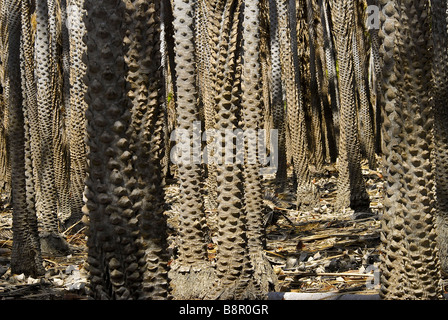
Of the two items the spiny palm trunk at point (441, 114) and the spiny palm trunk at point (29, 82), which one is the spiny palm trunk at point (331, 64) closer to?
the spiny palm trunk at point (29, 82)

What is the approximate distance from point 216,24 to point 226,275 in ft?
7.84

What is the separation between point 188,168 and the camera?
6695 mm

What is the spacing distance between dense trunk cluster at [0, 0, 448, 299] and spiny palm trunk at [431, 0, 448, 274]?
1 cm

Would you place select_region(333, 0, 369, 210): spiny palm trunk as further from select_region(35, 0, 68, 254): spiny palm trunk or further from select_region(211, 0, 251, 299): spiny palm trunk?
select_region(35, 0, 68, 254): spiny palm trunk

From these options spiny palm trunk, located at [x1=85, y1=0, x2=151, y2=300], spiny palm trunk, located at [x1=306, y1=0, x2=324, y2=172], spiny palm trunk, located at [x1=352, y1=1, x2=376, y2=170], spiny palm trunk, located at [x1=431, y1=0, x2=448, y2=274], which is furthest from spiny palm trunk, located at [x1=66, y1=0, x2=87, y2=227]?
spiny palm trunk, located at [x1=352, y1=1, x2=376, y2=170]

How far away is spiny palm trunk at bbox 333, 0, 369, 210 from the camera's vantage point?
9.74m

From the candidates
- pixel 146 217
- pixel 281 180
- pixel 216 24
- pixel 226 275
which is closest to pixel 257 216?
pixel 226 275

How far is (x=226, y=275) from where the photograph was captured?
5.74 m

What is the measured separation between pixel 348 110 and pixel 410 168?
21.0 ft

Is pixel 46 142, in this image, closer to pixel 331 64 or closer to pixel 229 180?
pixel 229 180

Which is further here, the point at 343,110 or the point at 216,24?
the point at 343,110

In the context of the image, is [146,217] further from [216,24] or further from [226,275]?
[216,24]
